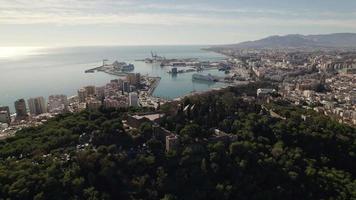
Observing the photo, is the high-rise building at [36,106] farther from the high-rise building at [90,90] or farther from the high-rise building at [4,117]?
the high-rise building at [90,90]

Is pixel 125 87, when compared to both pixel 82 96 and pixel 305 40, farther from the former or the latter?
pixel 305 40

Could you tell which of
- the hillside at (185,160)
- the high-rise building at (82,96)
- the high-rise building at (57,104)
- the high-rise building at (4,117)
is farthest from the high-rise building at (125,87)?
the hillside at (185,160)

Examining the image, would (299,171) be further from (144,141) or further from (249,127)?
(144,141)

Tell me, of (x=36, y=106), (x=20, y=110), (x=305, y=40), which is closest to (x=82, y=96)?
(x=36, y=106)

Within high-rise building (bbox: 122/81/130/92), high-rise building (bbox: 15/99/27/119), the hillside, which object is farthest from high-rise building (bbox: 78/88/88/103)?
the hillside

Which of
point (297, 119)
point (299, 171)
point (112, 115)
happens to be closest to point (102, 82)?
point (112, 115)

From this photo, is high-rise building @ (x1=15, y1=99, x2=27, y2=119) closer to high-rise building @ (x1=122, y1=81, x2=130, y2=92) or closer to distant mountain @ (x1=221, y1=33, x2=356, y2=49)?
high-rise building @ (x1=122, y1=81, x2=130, y2=92)

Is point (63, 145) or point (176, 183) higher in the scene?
point (63, 145)
